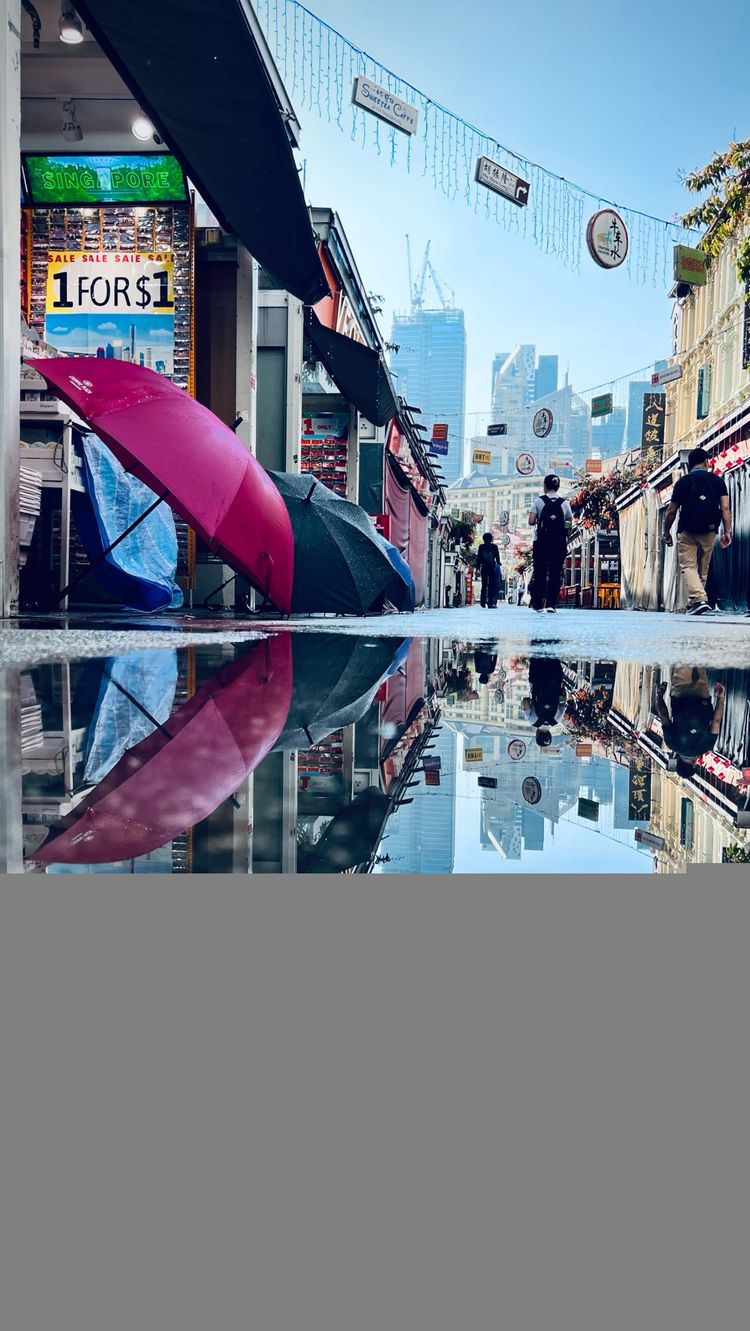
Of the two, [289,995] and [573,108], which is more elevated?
[573,108]

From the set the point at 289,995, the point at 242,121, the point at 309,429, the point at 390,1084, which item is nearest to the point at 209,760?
the point at 289,995

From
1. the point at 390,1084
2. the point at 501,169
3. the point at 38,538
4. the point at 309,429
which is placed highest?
the point at 501,169

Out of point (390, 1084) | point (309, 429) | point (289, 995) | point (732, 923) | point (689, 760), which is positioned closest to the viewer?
point (390, 1084)

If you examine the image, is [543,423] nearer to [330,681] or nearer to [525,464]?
[525,464]

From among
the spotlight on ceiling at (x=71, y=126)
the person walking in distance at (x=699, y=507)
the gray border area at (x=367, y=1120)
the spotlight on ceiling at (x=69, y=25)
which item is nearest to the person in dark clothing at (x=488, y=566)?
the person walking in distance at (x=699, y=507)

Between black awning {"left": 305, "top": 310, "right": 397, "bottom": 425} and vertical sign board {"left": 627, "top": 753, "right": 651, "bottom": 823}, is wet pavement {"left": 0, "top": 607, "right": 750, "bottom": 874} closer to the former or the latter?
vertical sign board {"left": 627, "top": 753, "right": 651, "bottom": 823}

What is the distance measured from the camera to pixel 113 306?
829 centimetres

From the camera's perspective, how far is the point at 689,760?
72.2 inches

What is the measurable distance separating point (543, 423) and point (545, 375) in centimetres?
2975

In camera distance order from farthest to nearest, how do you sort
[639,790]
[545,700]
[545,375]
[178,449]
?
[545,375] → [178,449] → [545,700] → [639,790]

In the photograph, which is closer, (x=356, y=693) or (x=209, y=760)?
(x=209, y=760)

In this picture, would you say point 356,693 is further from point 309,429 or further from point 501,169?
point 309,429

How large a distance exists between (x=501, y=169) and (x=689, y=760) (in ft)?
25.7

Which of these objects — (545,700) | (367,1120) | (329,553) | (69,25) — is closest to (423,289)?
(69,25)
